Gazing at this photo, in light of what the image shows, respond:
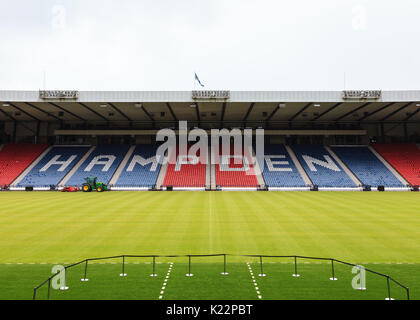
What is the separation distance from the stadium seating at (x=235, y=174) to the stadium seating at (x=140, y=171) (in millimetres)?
9527

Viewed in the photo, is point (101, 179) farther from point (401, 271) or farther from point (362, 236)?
point (401, 271)

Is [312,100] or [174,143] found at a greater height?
[312,100]

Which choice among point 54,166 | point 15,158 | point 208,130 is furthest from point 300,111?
point 15,158

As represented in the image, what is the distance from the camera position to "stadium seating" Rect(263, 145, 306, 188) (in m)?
40.2

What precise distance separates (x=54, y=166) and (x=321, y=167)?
1609 inches

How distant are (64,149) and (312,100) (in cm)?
4018

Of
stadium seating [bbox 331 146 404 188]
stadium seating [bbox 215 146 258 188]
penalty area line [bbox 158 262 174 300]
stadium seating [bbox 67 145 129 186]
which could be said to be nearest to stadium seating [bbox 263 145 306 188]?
stadium seating [bbox 215 146 258 188]

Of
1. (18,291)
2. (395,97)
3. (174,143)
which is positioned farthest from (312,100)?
(18,291)

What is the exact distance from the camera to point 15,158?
151 feet

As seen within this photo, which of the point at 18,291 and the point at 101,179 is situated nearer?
the point at 18,291

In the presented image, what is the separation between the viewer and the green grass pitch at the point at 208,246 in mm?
8289

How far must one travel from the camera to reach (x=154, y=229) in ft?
51.8
